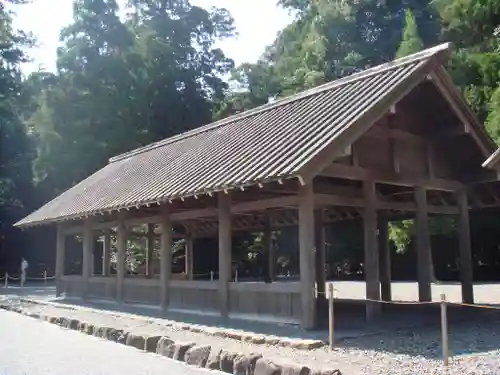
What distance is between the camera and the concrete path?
784cm

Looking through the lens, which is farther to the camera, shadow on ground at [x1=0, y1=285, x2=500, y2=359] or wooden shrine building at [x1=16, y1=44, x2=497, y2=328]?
wooden shrine building at [x1=16, y1=44, x2=497, y2=328]

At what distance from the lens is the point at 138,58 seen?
127ft

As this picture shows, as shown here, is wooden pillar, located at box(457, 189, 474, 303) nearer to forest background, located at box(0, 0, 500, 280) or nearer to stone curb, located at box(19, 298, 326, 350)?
stone curb, located at box(19, 298, 326, 350)

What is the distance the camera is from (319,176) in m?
11.7

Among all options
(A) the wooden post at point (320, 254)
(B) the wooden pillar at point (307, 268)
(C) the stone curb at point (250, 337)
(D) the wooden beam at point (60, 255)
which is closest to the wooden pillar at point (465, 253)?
(A) the wooden post at point (320, 254)

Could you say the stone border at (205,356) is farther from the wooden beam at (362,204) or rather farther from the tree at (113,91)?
the tree at (113,91)

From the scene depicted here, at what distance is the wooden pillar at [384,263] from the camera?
1449cm

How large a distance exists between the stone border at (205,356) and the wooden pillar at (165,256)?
3.01m

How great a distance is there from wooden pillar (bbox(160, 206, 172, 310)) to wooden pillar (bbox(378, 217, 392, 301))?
5.47 metres

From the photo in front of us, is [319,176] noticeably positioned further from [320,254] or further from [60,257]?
[60,257]

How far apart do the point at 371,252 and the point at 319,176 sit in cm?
186

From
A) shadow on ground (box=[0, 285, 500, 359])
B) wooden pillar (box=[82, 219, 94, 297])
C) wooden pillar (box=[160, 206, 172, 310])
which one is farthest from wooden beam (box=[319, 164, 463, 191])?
wooden pillar (box=[82, 219, 94, 297])

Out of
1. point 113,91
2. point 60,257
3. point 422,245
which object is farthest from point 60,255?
point 113,91

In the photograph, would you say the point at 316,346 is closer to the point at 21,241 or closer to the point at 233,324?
the point at 233,324
